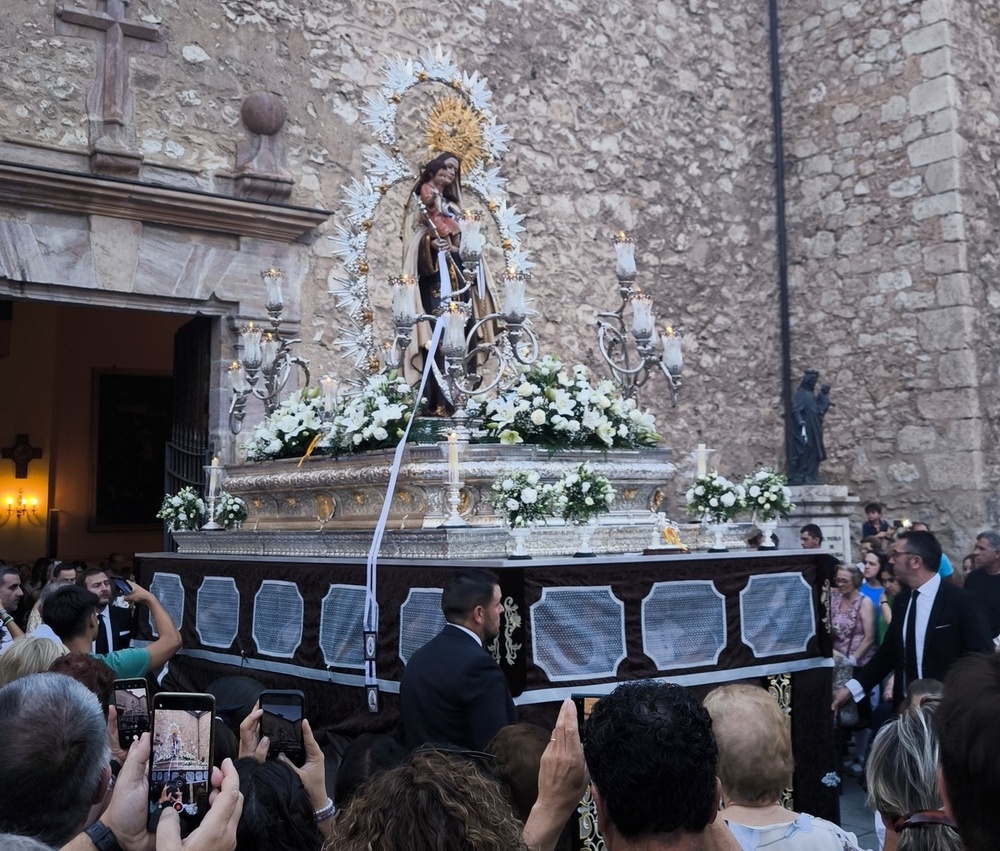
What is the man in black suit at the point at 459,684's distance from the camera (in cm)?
359

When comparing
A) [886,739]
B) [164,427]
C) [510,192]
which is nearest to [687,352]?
[510,192]

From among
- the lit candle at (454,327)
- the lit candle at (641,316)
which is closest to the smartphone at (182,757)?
the lit candle at (454,327)

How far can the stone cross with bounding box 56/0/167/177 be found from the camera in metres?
7.73

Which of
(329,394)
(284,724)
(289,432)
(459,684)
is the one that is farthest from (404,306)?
(284,724)

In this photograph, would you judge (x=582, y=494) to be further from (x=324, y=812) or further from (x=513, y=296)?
(x=324, y=812)

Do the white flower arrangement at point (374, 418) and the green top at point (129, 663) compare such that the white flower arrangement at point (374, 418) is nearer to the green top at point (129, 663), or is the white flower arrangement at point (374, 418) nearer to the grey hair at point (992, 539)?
the green top at point (129, 663)

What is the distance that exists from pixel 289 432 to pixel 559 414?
184 centimetres

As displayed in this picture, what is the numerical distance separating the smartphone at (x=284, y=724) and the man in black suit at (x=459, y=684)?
111 cm

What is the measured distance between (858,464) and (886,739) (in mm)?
10019

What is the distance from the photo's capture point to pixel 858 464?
1194cm

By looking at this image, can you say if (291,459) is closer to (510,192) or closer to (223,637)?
(223,637)

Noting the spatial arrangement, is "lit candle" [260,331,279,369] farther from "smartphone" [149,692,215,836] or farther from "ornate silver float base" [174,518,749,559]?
"smartphone" [149,692,215,836]

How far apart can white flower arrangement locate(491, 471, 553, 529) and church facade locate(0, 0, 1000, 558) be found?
3857mm

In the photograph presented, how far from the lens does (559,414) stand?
5672mm
